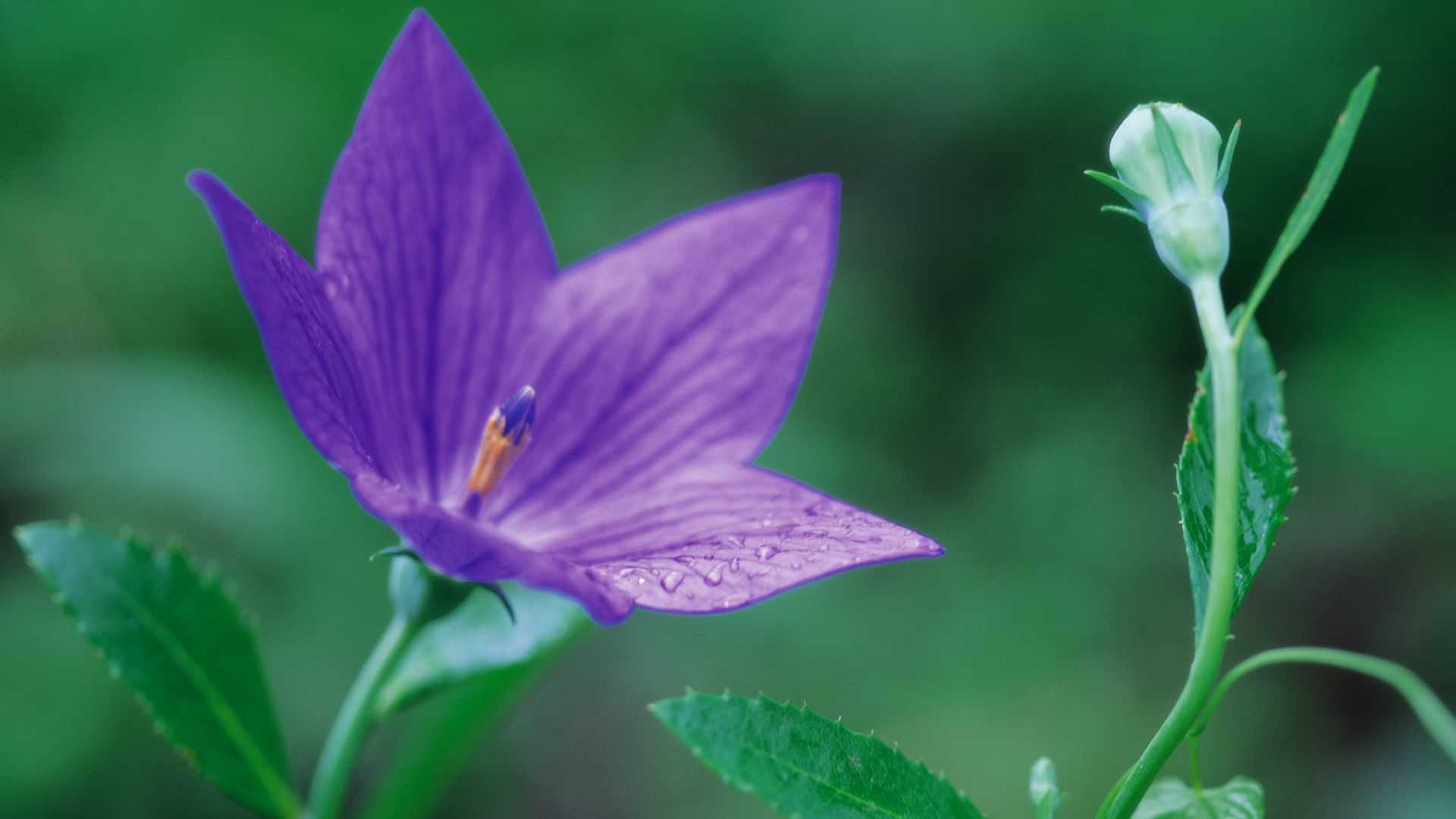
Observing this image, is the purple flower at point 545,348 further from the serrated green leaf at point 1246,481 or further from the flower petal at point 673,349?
the serrated green leaf at point 1246,481

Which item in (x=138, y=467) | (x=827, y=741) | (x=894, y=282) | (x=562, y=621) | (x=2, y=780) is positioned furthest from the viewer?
(x=894, y=282)

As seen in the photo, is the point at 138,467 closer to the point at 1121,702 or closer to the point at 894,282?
the point at 894,282

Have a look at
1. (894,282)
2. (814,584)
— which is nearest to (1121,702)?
(814,584)

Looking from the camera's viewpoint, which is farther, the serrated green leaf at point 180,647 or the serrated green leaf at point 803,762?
the serrated green leaf at point 180,647

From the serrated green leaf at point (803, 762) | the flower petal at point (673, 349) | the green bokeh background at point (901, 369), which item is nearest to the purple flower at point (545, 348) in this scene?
the flower petal at point (673, 349)

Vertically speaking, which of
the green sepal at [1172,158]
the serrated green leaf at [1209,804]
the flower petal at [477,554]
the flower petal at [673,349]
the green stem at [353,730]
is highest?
the green sepal at [1172,158]

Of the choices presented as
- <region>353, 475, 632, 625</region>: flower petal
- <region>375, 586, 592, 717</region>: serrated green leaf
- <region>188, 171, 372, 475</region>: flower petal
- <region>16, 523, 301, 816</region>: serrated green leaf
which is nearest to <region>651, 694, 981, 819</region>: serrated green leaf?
<region>353, 475, 632, 625</region>: flower petal

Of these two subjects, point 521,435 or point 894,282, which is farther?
point 894,282
